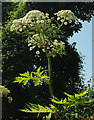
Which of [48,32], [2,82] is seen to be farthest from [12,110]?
[48,32]

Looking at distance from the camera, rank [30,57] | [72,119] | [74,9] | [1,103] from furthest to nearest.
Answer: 1. [74,9]
2. [30,57]
3. [1,103]
4. [72,119]

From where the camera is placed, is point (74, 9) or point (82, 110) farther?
point (74, 9)

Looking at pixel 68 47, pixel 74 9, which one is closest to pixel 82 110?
pixel 68 47

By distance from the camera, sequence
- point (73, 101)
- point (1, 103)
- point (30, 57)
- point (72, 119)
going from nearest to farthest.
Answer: point (73, 101), point (72, 119), point (1, 103), point (30, 57)

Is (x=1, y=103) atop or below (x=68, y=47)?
below

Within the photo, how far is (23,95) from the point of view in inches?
320

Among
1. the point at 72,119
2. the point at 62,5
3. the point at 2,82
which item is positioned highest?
the point at 62,5

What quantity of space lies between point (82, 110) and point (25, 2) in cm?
543

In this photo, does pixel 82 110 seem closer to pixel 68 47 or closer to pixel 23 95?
pixel 23 95

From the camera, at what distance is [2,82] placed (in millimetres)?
7855

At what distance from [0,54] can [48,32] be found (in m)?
3.56

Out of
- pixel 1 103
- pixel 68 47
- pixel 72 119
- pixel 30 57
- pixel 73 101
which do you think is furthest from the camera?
pixel 68 47

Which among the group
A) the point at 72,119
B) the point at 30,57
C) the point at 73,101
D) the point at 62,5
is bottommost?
the point at 72,119

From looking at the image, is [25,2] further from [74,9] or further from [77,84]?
[77,84]
